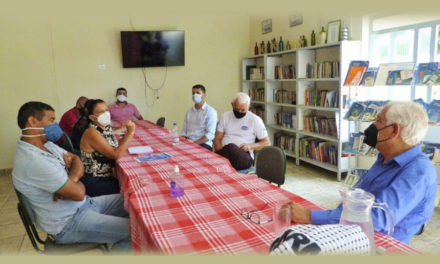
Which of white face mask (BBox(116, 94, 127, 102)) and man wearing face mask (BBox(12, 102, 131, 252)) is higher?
white face mask (BBox(116, 94, 127, 102))

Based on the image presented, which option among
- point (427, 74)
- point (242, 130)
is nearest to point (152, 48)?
point (242, 130)

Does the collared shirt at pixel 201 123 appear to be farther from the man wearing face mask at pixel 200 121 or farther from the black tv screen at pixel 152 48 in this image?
the black tv screen at pixel 152 48

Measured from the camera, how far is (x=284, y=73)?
5.28 meters

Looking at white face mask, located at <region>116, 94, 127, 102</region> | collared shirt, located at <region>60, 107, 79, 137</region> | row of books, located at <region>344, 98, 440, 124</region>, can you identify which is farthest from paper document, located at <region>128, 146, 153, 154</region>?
white face mask, located at <region>116, 94, 127, 102</region>

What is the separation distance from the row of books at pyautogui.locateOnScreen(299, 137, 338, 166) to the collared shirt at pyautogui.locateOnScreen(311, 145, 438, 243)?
3.04 m

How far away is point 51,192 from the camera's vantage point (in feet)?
5.61

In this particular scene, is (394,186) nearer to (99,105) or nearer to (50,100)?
(99,105)

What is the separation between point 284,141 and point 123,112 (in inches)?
113

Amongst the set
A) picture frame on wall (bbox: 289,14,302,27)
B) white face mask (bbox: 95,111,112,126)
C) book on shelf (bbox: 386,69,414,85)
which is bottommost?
white face mask (bbox: 95,111,112,126)

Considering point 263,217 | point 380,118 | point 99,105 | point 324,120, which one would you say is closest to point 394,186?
point 380,118

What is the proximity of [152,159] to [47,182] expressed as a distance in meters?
0.99

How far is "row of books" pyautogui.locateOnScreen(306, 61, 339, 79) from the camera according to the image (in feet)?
13.9

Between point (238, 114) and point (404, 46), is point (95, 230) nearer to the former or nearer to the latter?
point (238, 114)

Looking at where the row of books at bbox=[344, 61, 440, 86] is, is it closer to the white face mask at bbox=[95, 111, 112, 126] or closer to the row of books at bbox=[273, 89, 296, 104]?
the row of books at bbox=[273, 89, 296, 104]
